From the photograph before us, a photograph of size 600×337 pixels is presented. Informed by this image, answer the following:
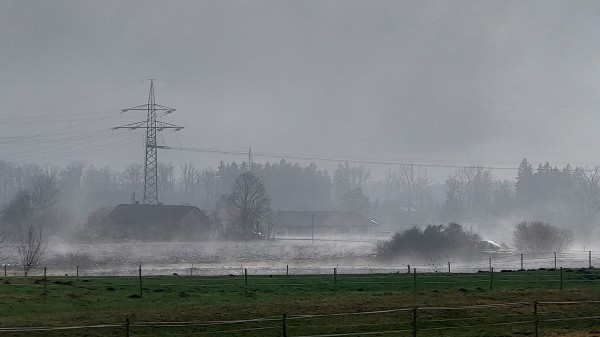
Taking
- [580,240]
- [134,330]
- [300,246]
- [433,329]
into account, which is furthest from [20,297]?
[580,240]

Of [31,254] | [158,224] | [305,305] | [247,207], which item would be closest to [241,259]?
[31,254]

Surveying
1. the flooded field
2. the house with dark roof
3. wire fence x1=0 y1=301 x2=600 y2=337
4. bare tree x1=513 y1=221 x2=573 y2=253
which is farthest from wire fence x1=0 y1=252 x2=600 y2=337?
the house with dark roof

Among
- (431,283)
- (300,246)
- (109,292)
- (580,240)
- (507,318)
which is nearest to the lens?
(507,318)

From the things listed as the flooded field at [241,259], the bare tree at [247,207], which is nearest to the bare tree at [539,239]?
the flooded field at [241,259]

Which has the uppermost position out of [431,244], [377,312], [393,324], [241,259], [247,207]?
[247,207]

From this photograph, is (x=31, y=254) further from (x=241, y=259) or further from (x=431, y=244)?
(x=431, y=244)

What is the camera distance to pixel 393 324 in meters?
41.8

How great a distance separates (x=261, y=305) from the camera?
160ft

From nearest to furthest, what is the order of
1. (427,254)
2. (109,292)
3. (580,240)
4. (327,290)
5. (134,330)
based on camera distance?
(134,330) → (109,292) → (327,290) → (427,254) → (580,240)

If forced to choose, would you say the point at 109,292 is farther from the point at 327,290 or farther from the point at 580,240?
the point at 580,240

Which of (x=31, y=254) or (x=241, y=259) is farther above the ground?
(x=31, y=254)

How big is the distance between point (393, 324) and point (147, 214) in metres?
126

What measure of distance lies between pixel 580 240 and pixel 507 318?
5782 inches

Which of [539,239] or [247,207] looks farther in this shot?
[247,207]
